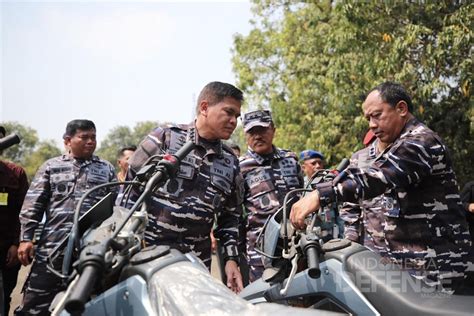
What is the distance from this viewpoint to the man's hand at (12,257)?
4746mm

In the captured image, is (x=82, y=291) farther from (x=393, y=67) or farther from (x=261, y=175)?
(x=393, y=67)

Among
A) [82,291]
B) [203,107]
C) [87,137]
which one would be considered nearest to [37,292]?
[87,137]

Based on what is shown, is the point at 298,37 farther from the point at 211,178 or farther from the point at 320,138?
the point at 211,178

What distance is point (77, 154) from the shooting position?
5.20 metres

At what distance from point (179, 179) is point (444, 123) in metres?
7.65

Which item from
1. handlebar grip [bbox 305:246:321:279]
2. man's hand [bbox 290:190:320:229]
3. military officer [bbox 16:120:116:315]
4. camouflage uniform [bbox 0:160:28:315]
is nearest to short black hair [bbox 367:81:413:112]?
man's hand [bbox 290:190:320:229]

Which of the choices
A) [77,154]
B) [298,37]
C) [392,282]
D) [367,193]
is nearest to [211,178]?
[367,193]

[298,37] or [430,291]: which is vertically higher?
[298,37]

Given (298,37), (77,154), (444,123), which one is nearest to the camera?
(77,154)

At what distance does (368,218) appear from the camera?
3555 millimetres

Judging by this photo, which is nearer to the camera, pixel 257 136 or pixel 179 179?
pixel 179 179

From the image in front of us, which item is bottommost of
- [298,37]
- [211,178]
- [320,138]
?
[320,138]

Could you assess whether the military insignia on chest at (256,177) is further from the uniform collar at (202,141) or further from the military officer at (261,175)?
the uniform collar at (202,141)

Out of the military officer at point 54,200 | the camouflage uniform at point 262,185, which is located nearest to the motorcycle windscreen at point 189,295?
the camouflage uniform at point 262,185
